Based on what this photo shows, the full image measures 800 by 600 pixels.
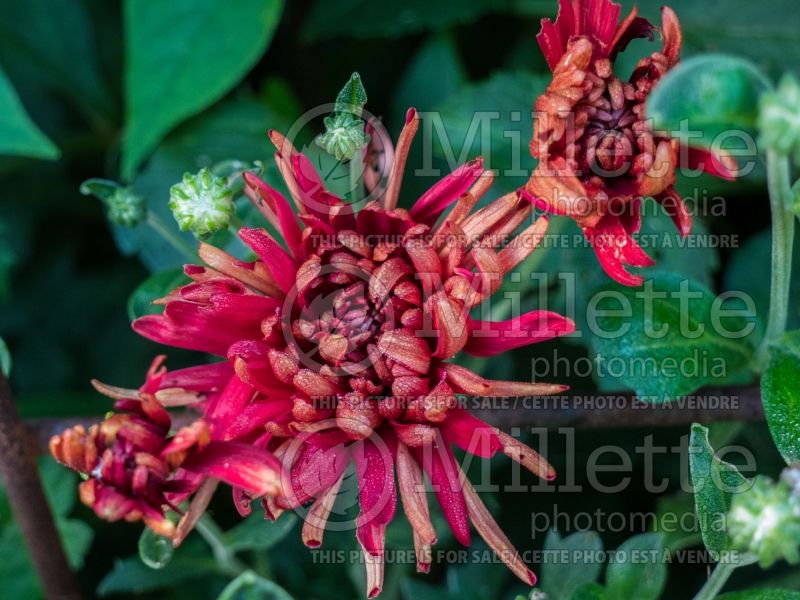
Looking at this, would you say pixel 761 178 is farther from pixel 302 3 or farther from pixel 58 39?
pixel 58 39

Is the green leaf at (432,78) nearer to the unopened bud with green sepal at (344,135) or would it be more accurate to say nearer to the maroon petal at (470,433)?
the unopened bud with green sepal at (344,135)

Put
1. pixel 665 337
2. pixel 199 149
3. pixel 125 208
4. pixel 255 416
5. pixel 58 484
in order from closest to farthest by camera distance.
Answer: pixel 255 416 < pixel 665 337 < pixel 125 208 < pixel 58 484 < pixel 199 149

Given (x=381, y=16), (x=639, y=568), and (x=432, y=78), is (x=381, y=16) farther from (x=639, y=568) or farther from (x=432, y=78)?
(x=639, y=568)

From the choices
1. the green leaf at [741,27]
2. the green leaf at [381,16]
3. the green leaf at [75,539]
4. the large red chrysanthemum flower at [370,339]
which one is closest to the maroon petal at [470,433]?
the large red chrysanthemum flower at [370,339]

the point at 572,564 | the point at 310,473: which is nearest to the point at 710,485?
the point at 572,564

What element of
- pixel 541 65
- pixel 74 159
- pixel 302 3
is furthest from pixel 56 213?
pixel 541 65
